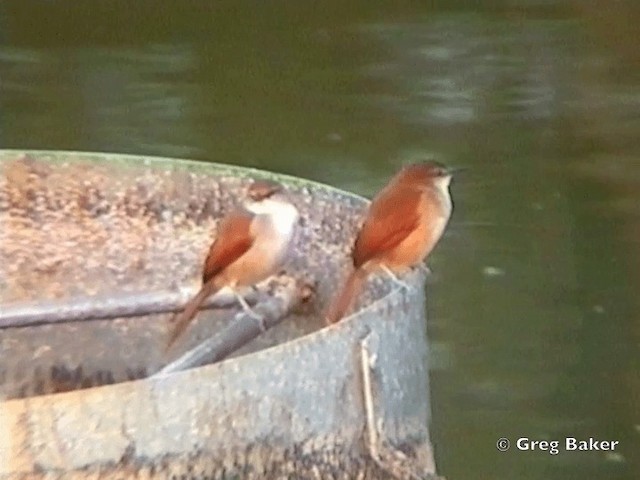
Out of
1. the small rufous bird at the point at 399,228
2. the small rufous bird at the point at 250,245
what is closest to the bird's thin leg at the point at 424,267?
the small rufous bird at the point at 399,228

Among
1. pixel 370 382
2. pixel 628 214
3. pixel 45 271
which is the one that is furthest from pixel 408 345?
pixel 45 271

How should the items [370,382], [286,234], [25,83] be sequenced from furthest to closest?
1. [25,83]
2. [286,234]
3. [370,382]

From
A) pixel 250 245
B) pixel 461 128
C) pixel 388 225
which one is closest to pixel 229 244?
pixel 250 245

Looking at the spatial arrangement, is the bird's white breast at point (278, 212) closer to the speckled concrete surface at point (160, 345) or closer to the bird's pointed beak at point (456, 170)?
the speckled concrete surface at point (160, 345)

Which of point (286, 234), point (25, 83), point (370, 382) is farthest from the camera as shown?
point (25, 83)

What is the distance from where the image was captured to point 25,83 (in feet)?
3.62

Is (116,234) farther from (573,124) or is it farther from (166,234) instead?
(573,124)

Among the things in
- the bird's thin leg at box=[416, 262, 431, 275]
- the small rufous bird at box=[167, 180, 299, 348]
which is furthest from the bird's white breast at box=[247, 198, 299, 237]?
the bird's thin leg at box=[416, 262, 431, 275]

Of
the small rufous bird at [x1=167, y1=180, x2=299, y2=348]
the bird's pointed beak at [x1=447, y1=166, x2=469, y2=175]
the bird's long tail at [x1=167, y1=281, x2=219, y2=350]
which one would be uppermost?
the bird's pointed beak at [x1=447, y1=166, x2=469, y2=175]

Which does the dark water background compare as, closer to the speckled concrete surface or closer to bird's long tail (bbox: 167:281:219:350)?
the speckled concrete surface

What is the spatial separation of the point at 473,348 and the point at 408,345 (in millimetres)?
141

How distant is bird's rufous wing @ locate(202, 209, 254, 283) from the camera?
96 centimetres

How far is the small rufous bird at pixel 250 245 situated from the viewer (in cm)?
96

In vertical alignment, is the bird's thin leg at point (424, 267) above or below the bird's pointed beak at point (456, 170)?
below
